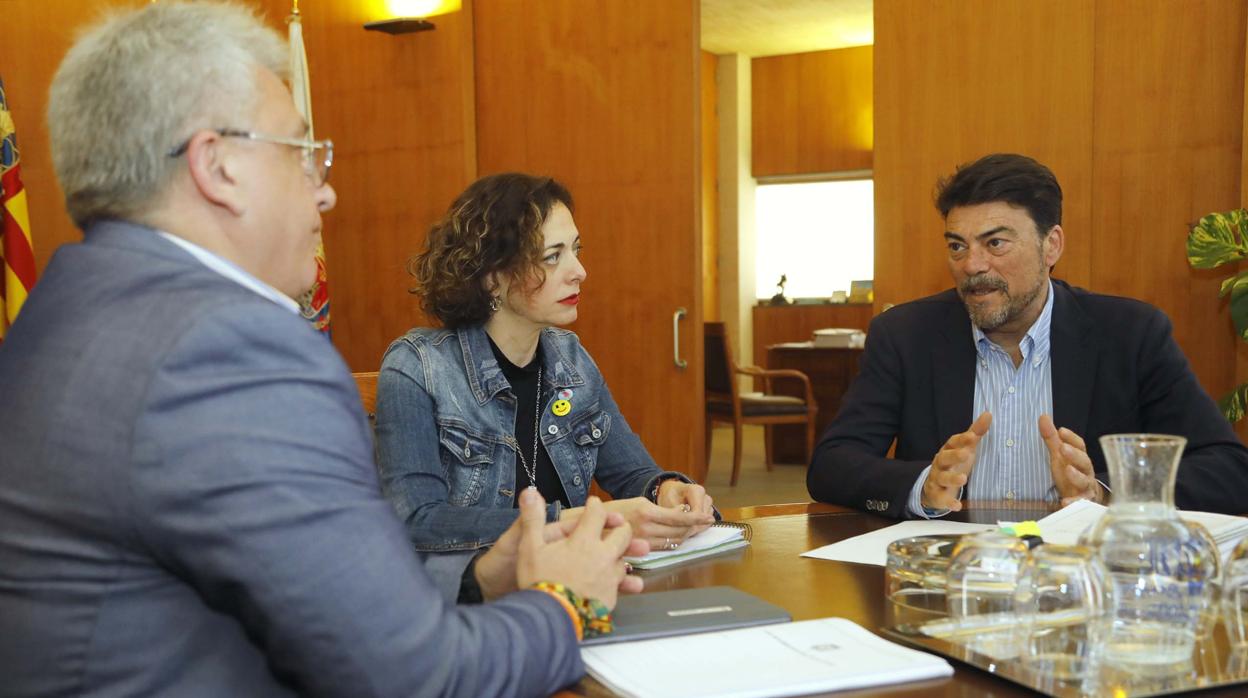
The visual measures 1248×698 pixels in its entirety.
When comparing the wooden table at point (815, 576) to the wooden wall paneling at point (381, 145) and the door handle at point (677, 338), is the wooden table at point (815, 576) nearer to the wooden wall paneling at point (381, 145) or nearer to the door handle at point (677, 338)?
the door handle at point (677, 338)

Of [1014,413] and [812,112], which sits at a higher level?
[812,112]

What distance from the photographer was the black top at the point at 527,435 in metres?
2.33

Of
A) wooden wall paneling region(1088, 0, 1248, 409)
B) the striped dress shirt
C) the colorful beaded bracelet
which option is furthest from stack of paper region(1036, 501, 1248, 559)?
wooden wall paneling region(1088, 0, 1248, 409)

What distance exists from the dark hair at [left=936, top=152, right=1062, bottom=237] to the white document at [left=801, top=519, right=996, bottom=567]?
1.04 metres

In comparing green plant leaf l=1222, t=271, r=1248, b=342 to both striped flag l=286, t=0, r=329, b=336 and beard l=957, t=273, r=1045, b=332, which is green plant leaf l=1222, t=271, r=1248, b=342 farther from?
striped flag l=286, t=0, r=329, b=336

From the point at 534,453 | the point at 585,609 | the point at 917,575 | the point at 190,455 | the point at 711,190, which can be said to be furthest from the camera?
the point at 711,190

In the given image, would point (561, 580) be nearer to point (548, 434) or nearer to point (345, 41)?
point (548, 434)

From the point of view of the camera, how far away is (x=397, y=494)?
6.67 feet

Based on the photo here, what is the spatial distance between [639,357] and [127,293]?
4.01 metres

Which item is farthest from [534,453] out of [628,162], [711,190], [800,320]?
[711,190]

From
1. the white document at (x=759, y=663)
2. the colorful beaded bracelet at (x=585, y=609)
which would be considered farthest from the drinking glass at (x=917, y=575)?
the colorful beaded bracelet at (x=585, y=609)

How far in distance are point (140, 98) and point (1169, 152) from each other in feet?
12.4

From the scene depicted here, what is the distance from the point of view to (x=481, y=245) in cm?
246

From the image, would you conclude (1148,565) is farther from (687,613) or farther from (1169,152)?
(1169,152)
